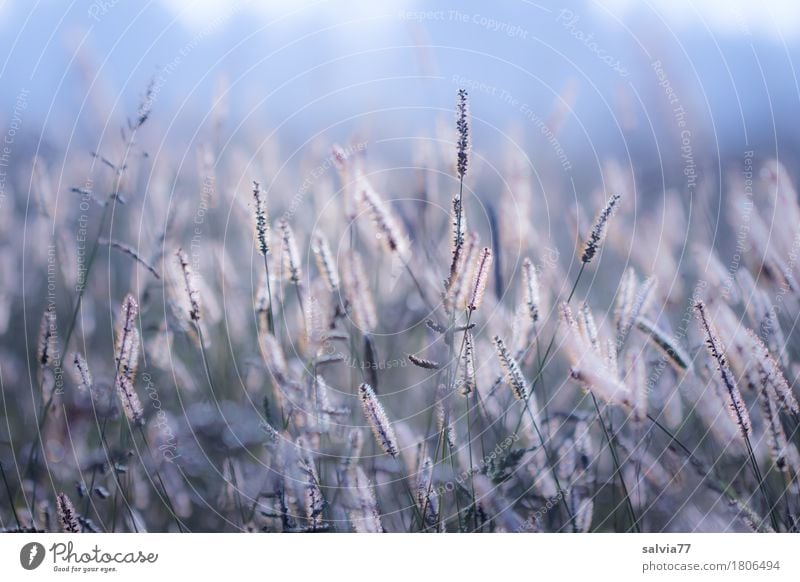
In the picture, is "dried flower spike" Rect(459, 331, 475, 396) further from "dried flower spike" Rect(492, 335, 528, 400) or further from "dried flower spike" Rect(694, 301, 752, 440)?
"dried flower spike" Rect(694, 301, 752, 440)

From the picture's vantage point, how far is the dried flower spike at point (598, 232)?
1.13 metres

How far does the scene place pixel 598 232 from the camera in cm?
113

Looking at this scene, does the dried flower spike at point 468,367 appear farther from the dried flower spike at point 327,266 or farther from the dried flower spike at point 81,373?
the dried flower spike at point 81,373

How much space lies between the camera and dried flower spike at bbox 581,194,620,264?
1.13m

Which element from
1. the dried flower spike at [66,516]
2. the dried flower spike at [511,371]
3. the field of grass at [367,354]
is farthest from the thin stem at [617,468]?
the dried flower spike at [66,516]

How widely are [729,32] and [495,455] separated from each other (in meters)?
0.65

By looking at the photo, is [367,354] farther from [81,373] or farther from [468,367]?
[81,373]

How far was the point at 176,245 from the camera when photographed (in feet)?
3.71

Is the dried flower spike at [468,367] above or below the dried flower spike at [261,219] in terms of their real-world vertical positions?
below

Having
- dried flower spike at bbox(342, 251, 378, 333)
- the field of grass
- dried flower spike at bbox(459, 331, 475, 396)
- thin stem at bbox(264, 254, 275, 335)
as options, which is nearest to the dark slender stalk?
the field of grass

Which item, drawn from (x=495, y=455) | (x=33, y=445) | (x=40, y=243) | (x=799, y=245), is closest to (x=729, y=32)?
(x=799, y=245)

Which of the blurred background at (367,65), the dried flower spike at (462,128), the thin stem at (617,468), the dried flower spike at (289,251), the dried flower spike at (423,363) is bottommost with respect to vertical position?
the thin stem at (617,468)

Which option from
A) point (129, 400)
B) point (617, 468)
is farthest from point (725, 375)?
point (129, 400)
